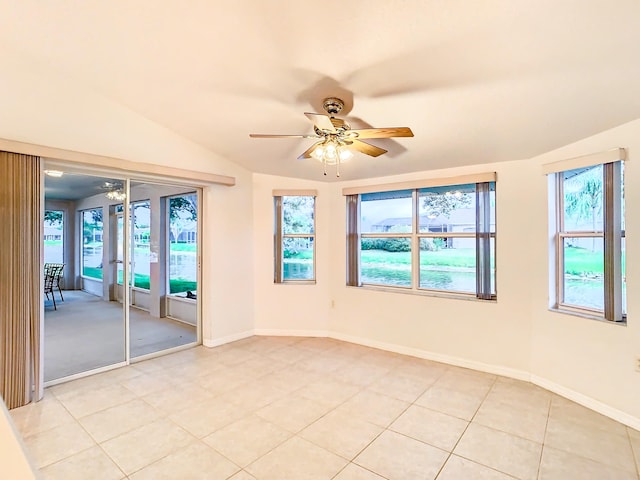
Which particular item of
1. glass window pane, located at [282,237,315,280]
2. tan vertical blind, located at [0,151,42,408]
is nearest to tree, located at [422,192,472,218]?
glass window pane, located at [282,237,315,280]

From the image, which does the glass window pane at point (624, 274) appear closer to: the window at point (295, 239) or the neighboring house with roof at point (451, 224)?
the neighboring house with roof at point (451, 224)

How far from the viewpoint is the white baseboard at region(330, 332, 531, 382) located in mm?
3591

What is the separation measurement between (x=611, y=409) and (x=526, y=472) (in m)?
1.29

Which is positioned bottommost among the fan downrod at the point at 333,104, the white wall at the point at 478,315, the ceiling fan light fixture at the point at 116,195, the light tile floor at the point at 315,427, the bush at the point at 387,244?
the light tile floor at the point at 315,427

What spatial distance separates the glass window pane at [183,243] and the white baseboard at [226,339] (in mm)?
915

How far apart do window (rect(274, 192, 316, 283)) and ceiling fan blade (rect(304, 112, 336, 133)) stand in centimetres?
271

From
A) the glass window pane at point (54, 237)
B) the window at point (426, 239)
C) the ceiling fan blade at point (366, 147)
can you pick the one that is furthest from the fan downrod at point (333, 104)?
the glass window pane at point (54, 237)

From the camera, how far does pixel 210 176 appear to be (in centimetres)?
426

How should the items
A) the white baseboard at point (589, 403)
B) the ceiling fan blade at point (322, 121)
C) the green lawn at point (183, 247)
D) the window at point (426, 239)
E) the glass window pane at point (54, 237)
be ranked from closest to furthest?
1. the ceiling fan blade at point (322, 121)
2. the white baseboard at point (589, 403)
3. the glass window pane at point (54, 237)
4. the window at point (426, 239)
5. the green lawn at point (183, 247)

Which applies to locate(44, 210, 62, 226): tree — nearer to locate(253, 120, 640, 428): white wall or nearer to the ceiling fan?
locate(253, 120, 640, 428): white wall

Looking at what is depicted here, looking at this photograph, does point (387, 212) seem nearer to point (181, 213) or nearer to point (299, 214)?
point (299, 214)

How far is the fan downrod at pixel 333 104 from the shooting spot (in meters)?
2.68

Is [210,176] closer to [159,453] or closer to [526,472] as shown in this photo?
[159,453]

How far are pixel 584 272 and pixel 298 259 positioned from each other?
3.47 m
